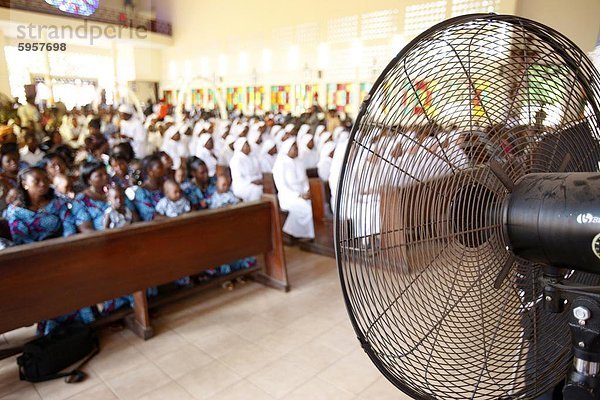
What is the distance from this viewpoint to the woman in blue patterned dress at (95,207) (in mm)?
2627

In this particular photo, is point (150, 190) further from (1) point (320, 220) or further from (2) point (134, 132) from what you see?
(2) point (134, 132)

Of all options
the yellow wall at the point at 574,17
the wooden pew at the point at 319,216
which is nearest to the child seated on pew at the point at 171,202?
the wooden pew at the point at 319,216

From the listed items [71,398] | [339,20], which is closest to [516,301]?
[71,398]

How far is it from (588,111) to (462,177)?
0.34m

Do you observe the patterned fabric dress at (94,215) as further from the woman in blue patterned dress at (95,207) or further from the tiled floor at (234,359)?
the tiled floor at (234,359)

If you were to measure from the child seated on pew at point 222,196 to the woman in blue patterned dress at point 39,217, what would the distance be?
3.61 ft

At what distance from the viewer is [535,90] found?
798 millimetres

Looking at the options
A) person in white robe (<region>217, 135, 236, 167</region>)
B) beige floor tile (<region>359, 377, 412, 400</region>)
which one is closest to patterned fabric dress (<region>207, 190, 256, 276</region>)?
beige floor tile (<region>359, 377, 412, 400</region>)

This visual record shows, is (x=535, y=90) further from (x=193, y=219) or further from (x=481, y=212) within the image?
(x=193, y=219)

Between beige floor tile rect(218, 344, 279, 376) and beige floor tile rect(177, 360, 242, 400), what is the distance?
42 millimetres

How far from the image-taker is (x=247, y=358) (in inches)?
91.4

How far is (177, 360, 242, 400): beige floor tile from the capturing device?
204cm

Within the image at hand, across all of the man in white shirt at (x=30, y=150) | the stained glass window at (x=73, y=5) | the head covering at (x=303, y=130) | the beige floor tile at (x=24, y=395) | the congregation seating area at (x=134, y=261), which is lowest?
the beige floor tile at (x=24, y=395)

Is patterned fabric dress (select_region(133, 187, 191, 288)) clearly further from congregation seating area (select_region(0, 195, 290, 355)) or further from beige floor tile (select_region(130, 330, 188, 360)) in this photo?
beige floor tile (select_region(130, 330, 188, 360))
